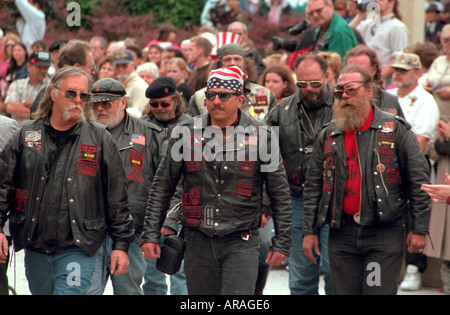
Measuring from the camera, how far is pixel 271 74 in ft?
31.1

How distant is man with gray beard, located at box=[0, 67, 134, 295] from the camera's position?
19.3 ft

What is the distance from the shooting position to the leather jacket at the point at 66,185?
232 inches

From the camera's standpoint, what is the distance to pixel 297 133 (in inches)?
305

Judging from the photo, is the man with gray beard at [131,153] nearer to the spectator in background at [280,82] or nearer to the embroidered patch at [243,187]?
the embroidered patch at [243,187]

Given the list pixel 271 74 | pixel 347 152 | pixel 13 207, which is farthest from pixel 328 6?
pixel 13 207

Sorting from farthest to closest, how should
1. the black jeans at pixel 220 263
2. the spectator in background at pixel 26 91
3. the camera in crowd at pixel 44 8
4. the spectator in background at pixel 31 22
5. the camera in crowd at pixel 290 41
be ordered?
the camera in crowd at pixel 44 8 → the spectator in background at pixel 31 22 → the camera in crowd at pixel 290 41 → the spectator in background at pixel 26 91 → the black jeans at pixel 220 263

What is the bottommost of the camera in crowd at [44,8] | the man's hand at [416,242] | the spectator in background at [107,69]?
the man's hand at [416,242]

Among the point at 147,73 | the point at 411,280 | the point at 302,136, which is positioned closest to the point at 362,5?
the point at 147,73

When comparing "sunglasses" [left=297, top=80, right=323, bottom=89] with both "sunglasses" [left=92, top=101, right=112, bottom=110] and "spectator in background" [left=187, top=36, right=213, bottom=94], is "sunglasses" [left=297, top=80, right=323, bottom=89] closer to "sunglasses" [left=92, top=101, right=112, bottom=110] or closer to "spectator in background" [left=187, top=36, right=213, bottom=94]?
"sunglasses" [left=92, top=101, right=112, bottom=110]

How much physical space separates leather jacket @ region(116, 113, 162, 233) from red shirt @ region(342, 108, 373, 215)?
6.03 ft

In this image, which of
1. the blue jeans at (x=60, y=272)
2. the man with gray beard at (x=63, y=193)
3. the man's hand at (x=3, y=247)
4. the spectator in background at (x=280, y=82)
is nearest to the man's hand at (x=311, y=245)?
the man with gray beard at (x=63, y=193)

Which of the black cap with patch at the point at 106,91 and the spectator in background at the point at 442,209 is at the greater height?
the black cap with patch at the point at 106,91

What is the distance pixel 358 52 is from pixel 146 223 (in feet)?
10.2

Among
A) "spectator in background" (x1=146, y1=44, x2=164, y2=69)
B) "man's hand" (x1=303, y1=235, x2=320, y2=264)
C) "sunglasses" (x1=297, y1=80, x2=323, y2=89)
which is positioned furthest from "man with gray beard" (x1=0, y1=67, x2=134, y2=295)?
"spectator in background" (x1=146, y1=44, x2=164, y2=69)
